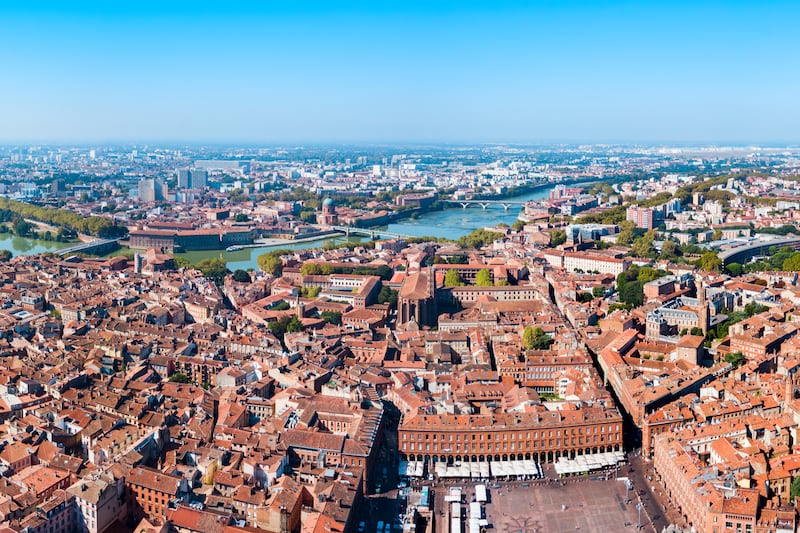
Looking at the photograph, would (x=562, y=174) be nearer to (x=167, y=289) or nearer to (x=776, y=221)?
(x=776, y=221)

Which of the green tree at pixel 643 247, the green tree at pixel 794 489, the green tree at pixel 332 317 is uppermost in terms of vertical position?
the green tree at pixel 643 247

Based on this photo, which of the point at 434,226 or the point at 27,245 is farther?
the point at 434,226

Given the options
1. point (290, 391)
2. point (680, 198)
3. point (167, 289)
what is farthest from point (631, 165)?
point (290, 391)

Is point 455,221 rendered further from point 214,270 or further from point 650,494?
point 650,494

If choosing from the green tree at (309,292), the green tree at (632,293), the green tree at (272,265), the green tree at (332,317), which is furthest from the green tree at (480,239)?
the green tree at (332,317)

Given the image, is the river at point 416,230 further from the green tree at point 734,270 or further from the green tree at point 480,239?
the green tree at point 734,270

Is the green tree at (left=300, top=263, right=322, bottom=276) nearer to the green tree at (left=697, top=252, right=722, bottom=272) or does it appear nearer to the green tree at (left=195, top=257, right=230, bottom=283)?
the green tree at (left=195, top=257, right=230, bottom=283)

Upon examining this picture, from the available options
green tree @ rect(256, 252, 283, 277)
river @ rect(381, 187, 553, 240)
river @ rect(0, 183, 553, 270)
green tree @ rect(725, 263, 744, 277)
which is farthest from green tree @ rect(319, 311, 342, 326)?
river @ rect(381, 187, 553, 240)

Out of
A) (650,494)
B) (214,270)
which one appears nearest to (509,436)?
(650,494)
